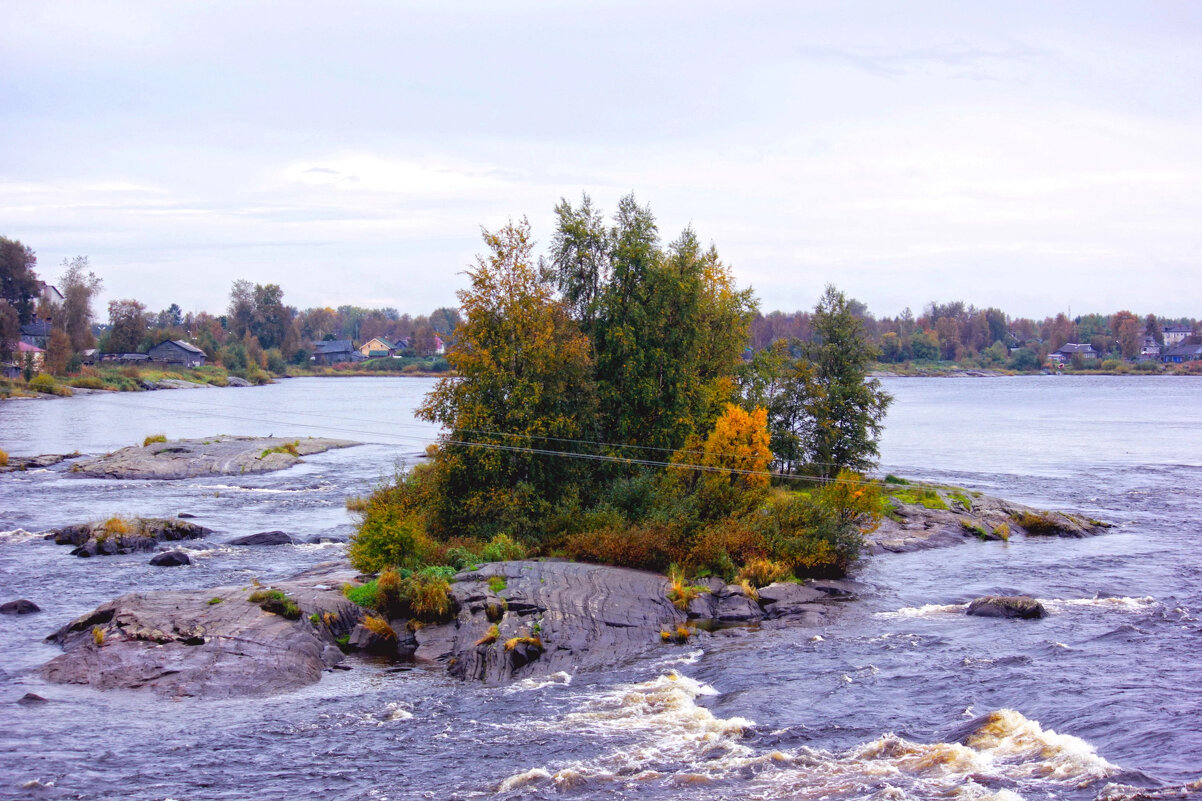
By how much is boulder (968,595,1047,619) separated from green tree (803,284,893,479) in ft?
59.8

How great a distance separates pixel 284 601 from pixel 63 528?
18725 millimetres

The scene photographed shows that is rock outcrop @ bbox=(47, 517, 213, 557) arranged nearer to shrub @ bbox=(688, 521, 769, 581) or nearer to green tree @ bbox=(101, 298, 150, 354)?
shrub @ bbox=(688, 521, 769, 581)

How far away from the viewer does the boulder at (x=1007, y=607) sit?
26.8 m

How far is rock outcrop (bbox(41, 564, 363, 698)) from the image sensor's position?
21219mm

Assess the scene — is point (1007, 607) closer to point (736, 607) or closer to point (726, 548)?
point (736, 607)

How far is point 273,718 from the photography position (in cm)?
1942

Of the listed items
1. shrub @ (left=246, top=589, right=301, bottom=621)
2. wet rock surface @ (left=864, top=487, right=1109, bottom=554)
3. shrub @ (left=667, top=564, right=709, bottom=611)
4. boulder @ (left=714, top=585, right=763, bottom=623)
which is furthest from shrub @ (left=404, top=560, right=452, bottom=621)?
wet rock surface @ (left=864, top=487, right=1109, bottom=554)

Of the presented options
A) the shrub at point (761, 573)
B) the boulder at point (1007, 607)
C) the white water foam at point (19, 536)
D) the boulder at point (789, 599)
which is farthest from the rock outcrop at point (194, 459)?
the boulder at point (1007, 607)

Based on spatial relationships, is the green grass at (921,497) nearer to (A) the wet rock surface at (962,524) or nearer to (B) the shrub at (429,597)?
(A) the wet rock surface at (962,524)

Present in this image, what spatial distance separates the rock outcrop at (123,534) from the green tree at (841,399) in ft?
93.8

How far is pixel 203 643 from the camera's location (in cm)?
2234

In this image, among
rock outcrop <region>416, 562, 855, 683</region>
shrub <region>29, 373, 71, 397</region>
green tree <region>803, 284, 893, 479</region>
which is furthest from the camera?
shrub <region>29, 373, 71, 397</region>

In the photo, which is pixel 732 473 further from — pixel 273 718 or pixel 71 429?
pixel 71 429

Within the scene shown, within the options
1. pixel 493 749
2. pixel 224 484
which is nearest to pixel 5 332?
pixel 224 484
